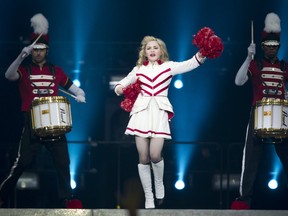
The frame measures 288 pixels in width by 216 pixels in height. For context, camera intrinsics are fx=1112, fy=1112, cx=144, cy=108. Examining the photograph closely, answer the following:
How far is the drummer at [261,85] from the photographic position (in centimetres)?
1130

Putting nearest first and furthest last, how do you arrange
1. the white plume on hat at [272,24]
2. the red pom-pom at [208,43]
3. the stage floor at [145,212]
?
the stage floor at [145,212] → the red pom-pom at [208,43] → the white plume on hat at [272,24]

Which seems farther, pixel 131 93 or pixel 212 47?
pixel 131 93

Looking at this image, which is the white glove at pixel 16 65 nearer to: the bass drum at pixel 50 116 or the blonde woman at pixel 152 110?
the bass drum at pixel 50 116

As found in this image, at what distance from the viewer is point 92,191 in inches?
543

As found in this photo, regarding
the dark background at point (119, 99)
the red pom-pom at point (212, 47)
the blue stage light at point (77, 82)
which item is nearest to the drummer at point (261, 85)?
the red pom-pom at point (212, 47)

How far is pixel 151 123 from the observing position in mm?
10922

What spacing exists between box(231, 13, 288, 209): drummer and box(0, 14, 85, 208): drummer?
5.59ft

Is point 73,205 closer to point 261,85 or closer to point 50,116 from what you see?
point 50,116

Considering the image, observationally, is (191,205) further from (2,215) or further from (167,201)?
(2,215)

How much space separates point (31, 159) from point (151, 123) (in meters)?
1.32

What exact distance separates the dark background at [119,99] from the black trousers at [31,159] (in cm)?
223

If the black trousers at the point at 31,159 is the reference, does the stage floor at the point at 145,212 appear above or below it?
below

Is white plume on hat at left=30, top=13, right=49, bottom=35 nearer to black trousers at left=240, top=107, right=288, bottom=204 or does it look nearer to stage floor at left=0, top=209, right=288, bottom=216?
stage floor at left=0, top=209, right=288, bottom=216

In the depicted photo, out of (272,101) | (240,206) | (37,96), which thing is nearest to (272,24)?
(272,101)
